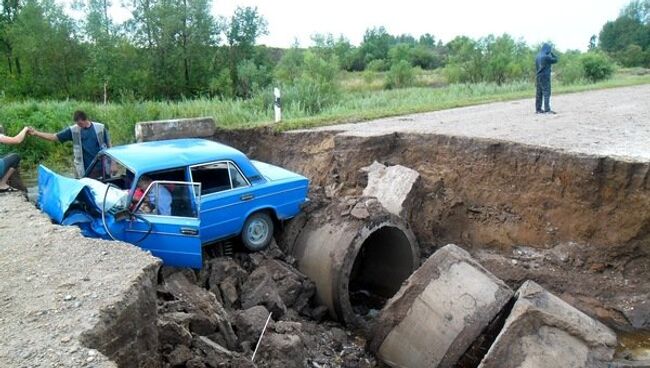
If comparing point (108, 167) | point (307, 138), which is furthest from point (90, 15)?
point (108, 167)

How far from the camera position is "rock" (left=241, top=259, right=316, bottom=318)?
297 inches

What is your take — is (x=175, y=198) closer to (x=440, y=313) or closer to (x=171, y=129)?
(x=440, y=313)

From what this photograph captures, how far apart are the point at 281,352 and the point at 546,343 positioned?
2842 mm

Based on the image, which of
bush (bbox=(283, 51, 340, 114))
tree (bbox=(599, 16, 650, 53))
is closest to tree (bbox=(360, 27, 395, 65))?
tree (bbox=(599, 16, 650, 53))

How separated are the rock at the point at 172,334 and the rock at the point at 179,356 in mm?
79

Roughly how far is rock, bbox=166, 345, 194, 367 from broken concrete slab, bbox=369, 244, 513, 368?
293cm

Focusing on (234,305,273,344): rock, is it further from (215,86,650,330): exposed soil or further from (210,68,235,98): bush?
(210,68,235,98): bush

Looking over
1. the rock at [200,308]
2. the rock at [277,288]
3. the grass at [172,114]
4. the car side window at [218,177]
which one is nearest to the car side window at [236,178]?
the car side window at [218,177]

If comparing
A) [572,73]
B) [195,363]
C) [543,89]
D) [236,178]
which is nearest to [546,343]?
[195,363]

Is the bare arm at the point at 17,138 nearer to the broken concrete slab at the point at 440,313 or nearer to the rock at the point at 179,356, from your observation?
the rock at the point at 179,356

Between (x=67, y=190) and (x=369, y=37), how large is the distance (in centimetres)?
5324

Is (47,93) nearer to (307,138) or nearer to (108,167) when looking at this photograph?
(307,138)

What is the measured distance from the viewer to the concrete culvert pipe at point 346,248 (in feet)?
27.0

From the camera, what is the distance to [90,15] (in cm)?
2275
